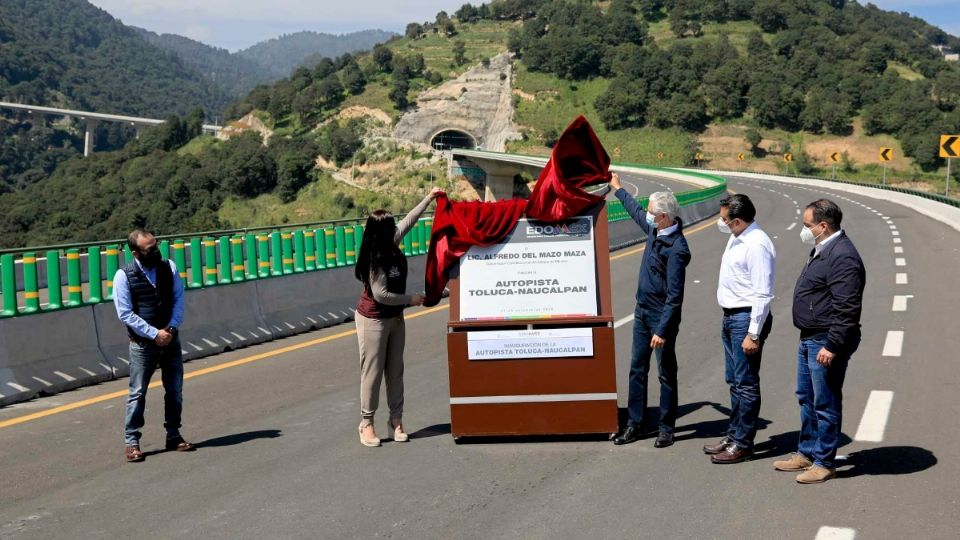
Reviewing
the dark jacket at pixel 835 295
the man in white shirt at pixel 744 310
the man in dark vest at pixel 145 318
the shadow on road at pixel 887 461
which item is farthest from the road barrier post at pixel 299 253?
the dark jacket at pixel 835 295

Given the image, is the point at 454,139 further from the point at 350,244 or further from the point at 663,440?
the point at 663,440

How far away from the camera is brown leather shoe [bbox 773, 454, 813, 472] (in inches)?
287

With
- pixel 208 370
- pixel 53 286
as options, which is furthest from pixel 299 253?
pixel 53 286

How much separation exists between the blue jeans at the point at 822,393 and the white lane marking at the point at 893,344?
5.53 meters

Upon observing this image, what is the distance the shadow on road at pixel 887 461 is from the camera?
7.28 metres

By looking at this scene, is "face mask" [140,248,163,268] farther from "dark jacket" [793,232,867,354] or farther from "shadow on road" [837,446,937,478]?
"shadow on road" [837,446,937,478]

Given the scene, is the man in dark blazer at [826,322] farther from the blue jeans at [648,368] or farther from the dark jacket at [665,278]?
the blue jeans at [648,368]

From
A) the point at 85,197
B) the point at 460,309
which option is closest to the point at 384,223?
the point at 460,309

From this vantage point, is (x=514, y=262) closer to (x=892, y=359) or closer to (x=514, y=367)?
(x=514, y=367)

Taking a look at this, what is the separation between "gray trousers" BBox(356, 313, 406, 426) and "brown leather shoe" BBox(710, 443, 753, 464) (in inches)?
103

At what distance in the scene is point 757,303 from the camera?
24.0 ft

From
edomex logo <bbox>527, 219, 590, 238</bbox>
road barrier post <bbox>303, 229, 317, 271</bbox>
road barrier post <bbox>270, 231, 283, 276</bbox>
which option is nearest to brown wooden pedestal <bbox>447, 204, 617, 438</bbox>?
edomex logo <bbox>527, 219, 590, 238</bbox>

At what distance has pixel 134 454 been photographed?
313 inches

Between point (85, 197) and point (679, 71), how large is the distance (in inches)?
3220
